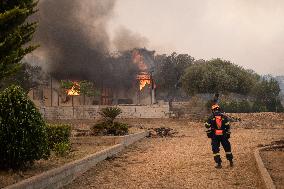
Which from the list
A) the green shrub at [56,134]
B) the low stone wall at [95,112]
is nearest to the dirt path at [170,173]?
the green shrub at [56,134]

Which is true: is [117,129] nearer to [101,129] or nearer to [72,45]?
[101,129]

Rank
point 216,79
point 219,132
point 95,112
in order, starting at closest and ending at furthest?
point 219,132, point 95,112, point 216,79

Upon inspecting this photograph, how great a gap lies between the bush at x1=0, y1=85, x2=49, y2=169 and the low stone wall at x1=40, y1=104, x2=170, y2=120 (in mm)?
32550

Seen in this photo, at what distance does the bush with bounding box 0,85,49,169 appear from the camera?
8.01m

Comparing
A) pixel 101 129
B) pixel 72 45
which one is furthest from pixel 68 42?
pixel 101 129

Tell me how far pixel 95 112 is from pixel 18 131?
3335 centimetres

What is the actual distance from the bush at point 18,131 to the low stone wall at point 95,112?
1281 inches

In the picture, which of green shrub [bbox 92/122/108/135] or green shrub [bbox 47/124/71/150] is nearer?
green shrub [bbox 47/124/71/150]

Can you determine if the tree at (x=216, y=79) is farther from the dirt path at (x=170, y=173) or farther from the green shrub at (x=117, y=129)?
the dirt path at (x=170, y=173)

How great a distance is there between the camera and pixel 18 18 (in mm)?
7418

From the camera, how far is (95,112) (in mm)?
41281

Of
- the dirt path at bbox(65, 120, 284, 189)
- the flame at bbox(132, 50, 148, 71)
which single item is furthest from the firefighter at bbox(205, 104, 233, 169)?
the flame at bbox(132, 50, 148, 71)

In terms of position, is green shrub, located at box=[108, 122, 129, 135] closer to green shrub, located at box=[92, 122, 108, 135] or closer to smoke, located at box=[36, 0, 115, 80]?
green shrub, located at box=[92, 122, 108, 135]

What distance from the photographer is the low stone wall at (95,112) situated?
4084cm
